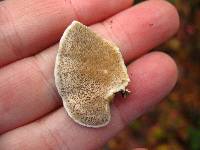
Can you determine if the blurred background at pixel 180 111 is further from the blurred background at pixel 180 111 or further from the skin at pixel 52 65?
the skin at pixel 52 65

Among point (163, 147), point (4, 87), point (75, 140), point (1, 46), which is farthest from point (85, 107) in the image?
point (163, 147)

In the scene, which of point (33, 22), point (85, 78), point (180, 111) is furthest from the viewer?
point (180, 111)

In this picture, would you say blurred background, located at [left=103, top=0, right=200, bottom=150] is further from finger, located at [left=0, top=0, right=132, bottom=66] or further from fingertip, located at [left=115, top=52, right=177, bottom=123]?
finger, located at [left=0, top=0, right=132, bottom=66]

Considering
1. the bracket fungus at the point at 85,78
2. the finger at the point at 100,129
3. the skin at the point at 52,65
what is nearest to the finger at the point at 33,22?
the skin at the point at 52,65

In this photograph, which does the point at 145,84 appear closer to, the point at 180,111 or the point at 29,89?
the point at 29,89

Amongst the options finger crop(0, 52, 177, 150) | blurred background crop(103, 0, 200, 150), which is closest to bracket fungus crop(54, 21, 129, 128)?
finger crop(0, 52, 177, 150)

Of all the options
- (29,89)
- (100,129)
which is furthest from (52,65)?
(100,129)

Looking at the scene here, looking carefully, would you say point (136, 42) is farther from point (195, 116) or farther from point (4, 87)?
point (195, 116)
